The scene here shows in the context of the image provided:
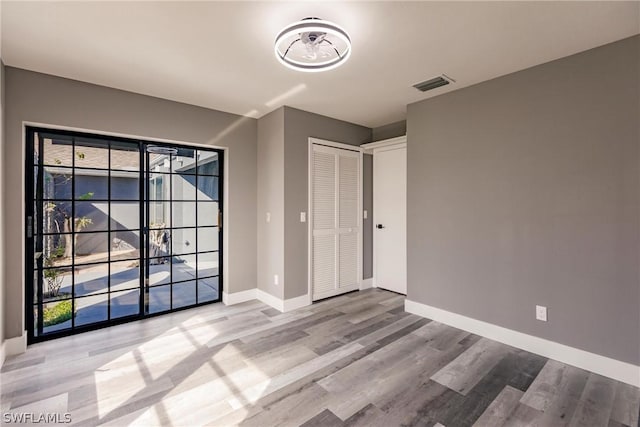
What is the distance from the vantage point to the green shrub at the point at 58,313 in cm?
298

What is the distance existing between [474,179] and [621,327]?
1647 millimetres

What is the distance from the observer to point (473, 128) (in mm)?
3119

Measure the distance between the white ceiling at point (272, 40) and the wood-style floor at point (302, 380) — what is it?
2.59 meters

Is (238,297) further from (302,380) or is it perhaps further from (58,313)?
(302,380)

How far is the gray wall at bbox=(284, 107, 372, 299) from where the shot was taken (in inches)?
149

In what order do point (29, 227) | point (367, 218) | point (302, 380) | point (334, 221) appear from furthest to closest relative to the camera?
1. point (367, 218)
2. point (334, 221)
3. point (29, 227)
4. point (302, 380)

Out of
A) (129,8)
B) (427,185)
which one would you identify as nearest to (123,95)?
(129,8)

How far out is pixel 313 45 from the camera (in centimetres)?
213

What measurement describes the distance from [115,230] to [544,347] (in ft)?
14.6

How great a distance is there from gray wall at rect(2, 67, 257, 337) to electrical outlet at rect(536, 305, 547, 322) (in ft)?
10.8

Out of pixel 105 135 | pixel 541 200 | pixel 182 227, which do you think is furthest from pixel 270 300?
pixel 541 200

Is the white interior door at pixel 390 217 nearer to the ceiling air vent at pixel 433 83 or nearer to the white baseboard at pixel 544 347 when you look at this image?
the white baseboard at pixel 544 347

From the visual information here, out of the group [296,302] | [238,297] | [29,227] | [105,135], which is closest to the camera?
[29,227]

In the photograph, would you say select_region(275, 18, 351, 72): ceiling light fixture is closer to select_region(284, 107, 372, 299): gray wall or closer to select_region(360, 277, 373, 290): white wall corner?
select_region(284, 107, 372, 299): gray wall
